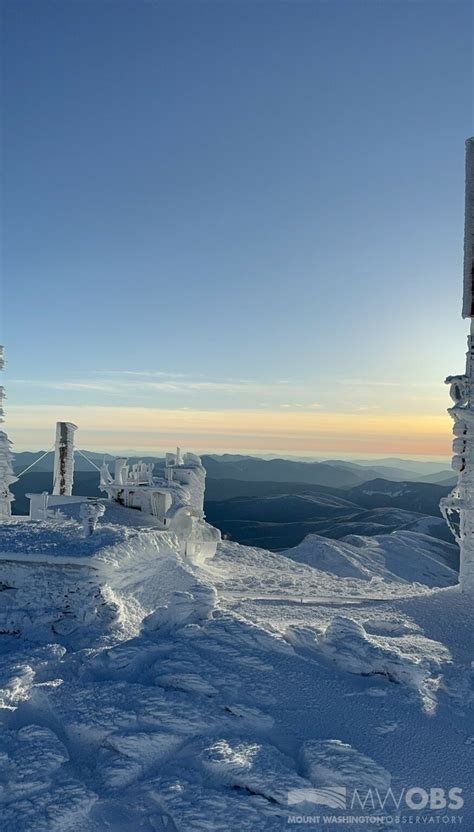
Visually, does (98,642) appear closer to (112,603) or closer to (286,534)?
(112,603)

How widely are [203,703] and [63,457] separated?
17426 mm

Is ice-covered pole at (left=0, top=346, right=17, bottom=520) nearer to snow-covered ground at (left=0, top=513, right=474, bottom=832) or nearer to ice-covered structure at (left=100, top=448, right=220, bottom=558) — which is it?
ice-covered structure at (left=100, top=448, right=220, bottom=558)

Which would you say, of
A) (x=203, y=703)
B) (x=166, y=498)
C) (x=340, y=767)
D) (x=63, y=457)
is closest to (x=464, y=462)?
(x=340, y=767)

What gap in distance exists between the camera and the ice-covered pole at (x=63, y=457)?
24.6 meters

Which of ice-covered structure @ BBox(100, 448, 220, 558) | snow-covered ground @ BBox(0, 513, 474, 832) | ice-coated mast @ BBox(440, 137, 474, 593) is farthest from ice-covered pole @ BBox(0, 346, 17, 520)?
ice-coated mast @ BBox(440, 137, 474, 593)

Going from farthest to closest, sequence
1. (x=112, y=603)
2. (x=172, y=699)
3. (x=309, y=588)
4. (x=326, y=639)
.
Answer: (x=309, y=588)
(x=112, y=603)
(x=326, y=639)
(x=172, y=699)

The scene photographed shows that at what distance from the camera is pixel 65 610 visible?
12.9m

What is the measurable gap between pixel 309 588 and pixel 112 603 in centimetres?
759

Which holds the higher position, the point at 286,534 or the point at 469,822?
the point at 469,822

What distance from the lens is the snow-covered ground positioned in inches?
303

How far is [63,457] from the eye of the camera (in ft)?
82.1

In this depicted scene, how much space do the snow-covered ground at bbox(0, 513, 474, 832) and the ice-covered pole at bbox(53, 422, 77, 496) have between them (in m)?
9.73

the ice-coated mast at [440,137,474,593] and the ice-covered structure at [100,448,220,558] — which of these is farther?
the ice-covered structure at [100,448,220,558]

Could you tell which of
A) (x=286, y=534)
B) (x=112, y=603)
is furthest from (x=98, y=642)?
(x=286, y=534)
